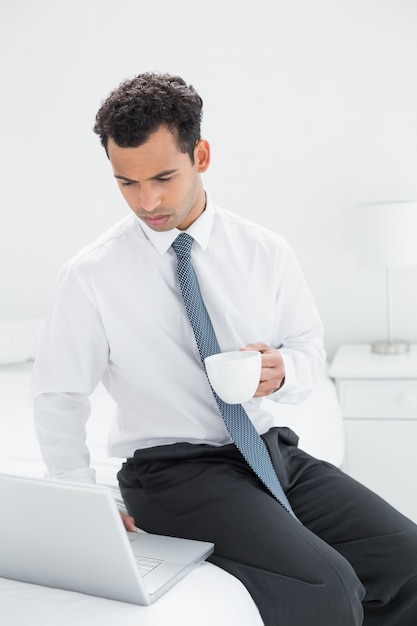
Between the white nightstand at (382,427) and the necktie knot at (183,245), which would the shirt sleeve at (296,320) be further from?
the white nightstand at (382,427)

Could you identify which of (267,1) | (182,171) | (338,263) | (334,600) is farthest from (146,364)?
(267,1)

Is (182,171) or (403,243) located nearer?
(182,171)

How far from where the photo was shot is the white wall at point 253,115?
3.02 metres

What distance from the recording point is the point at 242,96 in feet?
10.3

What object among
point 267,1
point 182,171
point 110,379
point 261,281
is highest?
point 267,1

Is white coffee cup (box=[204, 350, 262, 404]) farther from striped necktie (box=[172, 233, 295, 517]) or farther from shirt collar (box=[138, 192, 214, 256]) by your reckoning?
shirt collar (box=[138, 192, 214, 256])

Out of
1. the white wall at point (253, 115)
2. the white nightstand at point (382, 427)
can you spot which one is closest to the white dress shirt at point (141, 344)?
the white nightstand at point (382, 427)

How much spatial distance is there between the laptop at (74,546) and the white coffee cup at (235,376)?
0.28 m

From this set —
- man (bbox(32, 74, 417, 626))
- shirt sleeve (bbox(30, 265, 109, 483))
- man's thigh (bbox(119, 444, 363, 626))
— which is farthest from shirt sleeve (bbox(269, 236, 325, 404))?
shirt sleeve (bbox(30, 265, 109, 483))

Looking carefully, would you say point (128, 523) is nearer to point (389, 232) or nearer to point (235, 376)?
point (235, 376)

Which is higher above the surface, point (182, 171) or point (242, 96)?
point (242, 96)

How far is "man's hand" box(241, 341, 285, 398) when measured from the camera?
157 cm

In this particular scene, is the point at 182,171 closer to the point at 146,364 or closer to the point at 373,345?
the point at 146,364

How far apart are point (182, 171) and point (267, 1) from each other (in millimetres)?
1669
